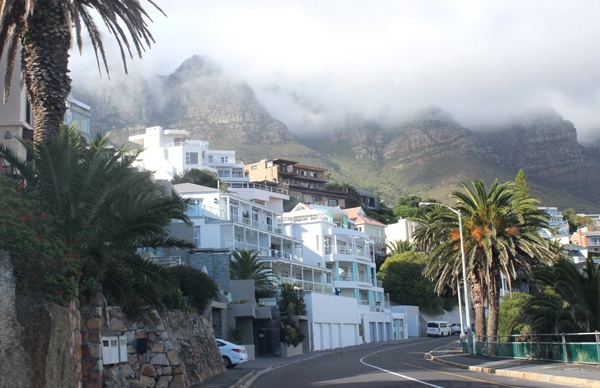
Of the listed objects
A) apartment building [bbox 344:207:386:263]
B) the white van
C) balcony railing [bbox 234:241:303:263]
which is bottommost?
the white van

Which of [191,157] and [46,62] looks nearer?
[46,62]

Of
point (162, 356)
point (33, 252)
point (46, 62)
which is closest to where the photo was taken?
point (33, 252)

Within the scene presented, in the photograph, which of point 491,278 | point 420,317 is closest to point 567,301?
point 491,278

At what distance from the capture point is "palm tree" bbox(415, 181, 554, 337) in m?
39.6

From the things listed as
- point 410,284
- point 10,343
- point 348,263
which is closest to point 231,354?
point 10,343

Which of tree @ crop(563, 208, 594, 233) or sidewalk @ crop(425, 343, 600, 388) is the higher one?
tree @ crop(563, 208, 594, 233)

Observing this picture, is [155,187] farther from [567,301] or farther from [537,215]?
[537,215]

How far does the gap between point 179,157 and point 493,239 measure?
269 ft

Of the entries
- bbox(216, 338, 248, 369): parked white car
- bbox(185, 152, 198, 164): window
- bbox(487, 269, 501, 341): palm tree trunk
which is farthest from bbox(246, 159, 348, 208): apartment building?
bbox(216, 338, 248, 369): parked white car

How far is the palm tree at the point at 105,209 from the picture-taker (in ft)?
58.6

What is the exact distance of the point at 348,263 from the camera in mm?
84875

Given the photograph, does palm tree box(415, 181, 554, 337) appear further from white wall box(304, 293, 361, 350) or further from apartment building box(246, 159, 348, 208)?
apartment building box(246, 159, 348, 208)

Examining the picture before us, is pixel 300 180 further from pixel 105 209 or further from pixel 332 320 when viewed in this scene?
pixel 105 209

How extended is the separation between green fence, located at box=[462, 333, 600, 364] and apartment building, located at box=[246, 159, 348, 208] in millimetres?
94764
